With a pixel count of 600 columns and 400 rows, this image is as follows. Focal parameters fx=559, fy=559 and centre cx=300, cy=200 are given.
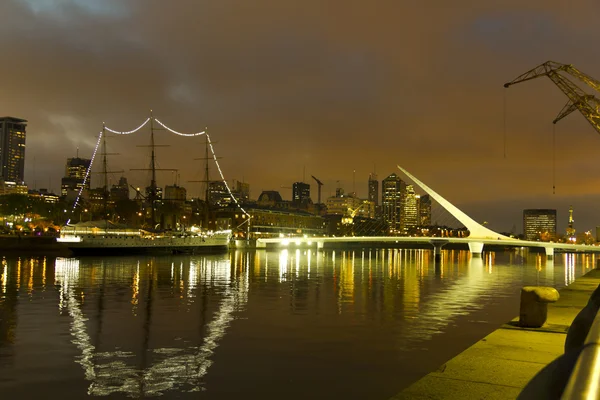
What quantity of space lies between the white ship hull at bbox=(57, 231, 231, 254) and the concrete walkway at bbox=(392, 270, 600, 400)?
90.6 m

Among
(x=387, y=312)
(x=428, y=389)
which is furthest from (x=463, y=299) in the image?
(x=428, y=389)

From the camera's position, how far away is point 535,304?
15461 millimetres

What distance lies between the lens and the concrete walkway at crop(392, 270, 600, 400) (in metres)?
8.97

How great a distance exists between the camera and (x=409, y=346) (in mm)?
19141

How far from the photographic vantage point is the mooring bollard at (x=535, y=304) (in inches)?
600

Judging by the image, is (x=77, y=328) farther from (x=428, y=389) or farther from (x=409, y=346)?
(x=428, y=389)

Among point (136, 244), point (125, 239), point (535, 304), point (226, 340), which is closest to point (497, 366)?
point (535, 304)

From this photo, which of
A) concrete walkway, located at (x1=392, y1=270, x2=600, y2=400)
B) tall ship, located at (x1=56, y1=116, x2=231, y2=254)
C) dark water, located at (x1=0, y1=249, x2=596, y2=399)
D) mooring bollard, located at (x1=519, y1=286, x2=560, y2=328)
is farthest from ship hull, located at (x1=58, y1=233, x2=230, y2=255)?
concrete walkway, located at (x1=392, y1=270, x2=600, y2=400)

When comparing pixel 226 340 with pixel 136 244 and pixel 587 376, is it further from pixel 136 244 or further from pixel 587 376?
pixel 136 244

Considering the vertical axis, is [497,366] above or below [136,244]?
above

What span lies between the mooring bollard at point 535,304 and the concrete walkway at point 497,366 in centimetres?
30

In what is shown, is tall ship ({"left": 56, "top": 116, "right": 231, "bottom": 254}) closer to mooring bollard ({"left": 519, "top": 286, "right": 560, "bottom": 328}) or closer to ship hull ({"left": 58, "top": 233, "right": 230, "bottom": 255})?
ship hull ({"left": 58, "top": 233, "right": 230, "bottom": 255})

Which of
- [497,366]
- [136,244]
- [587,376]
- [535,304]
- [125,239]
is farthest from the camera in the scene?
[136,244]

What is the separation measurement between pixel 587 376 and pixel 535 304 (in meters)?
14.2
